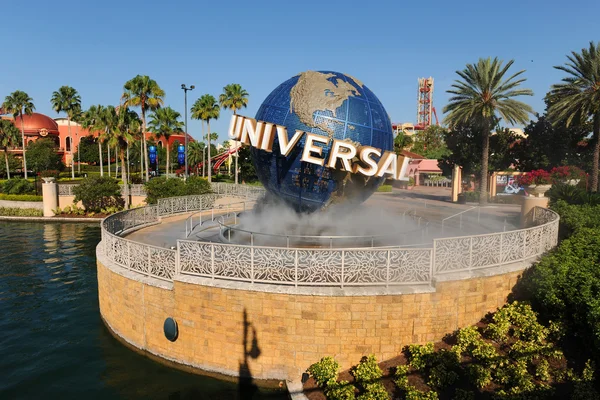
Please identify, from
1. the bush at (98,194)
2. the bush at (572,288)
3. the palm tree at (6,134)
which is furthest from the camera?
the palm tree at (6,134)

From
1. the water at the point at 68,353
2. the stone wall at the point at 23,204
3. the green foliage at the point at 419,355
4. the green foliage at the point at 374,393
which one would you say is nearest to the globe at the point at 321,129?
the green foliage at the point at 419,355

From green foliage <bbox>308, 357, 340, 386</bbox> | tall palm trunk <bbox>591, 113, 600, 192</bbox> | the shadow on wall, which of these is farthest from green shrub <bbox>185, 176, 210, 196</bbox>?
tall palm trunk <bbox>591, 113, 600, 192</bbox>

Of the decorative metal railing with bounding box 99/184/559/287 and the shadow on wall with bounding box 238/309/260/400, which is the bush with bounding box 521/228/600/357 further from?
the shadow on wall with bounding box 238/309/260/400

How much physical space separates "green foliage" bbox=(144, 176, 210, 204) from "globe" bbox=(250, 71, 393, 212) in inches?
808

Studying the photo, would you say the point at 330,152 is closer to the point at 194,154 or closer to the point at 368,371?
the point at 368,371

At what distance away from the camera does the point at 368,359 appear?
10227mm

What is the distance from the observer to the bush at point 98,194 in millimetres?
37719

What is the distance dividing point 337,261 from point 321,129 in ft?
16.9

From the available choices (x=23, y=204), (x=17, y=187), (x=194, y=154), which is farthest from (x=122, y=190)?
(x=194, y=154)

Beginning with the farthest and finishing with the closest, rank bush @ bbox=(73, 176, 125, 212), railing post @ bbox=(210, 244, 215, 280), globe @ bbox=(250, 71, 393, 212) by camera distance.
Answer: bush @ bbox=(73, 176, 125, 212) < globe @ bbox=(250, 71, 393, 212) < railing post @ bbox=(210, 244, 215, 280)

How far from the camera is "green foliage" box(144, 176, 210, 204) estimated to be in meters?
34.6

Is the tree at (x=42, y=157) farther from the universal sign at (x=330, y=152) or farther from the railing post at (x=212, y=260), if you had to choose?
the railing post at (x=212, y=260)

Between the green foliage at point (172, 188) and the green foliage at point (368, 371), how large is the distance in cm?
2665

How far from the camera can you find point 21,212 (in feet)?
128
